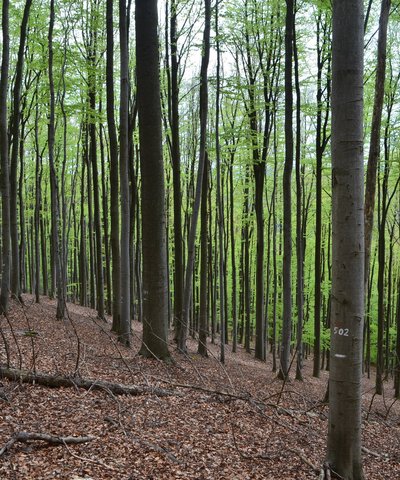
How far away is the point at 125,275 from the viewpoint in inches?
366

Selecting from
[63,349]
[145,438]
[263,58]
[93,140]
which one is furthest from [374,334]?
[145,438]

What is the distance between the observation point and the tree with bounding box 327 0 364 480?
354 centimetres

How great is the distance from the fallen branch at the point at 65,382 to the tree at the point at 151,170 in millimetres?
2120

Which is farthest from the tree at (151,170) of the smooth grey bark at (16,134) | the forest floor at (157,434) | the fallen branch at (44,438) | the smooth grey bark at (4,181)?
the smooth grey bark at (16,134)

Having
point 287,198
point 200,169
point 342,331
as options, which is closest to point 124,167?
point 200,169

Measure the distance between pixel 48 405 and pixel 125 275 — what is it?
465 centimetres

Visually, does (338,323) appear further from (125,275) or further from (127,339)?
(127,339)

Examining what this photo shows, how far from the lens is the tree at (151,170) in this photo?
25.7ft

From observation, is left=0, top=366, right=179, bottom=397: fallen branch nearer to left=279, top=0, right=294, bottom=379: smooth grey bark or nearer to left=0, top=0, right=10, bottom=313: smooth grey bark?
left=0, top=0, right=10, bottom=313: smooth grey bark

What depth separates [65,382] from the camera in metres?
5.48

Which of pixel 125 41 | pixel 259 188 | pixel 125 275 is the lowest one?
pixel 125 275

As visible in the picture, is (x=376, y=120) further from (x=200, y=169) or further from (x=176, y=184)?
(x=176, y=184)

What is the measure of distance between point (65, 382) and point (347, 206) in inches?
164

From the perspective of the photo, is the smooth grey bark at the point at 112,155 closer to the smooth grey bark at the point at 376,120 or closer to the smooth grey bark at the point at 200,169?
the smooth grey bark at the point at 200,169
